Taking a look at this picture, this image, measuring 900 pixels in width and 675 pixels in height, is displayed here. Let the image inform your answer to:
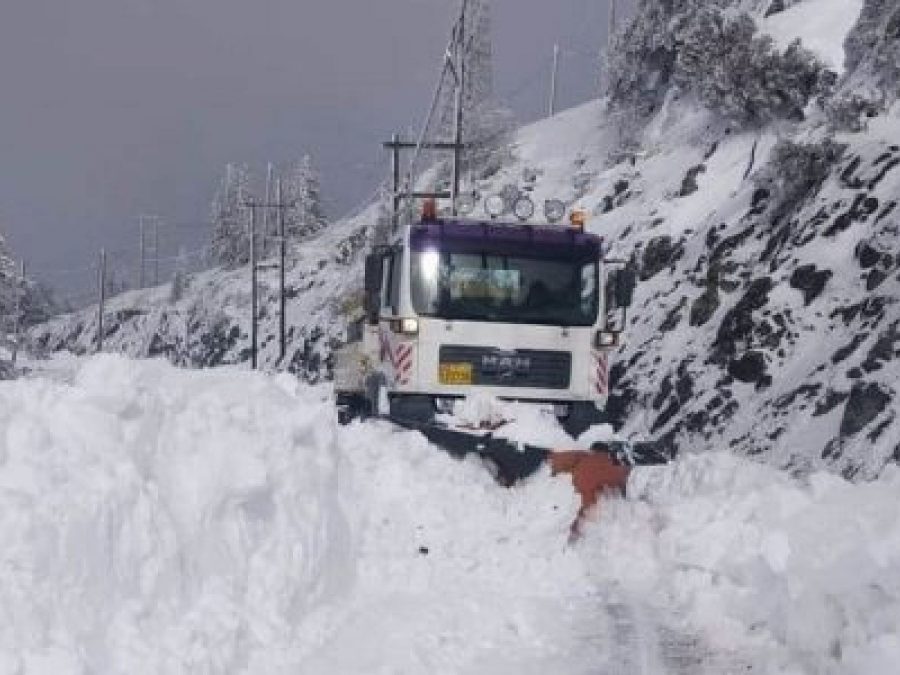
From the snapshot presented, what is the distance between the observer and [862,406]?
47.3ft

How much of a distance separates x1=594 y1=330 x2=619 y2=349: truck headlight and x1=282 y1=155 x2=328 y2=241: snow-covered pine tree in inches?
3591

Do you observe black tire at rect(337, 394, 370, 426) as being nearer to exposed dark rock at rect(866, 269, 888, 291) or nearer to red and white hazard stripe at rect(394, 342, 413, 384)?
red and white hazard stripe at rect(394, 342, 413, 384)

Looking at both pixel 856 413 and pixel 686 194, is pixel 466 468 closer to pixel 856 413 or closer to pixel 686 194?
pixel 856 413

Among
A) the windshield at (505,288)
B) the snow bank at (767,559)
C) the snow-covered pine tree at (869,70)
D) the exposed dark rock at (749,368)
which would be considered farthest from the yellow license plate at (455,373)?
the snow-covered pine tree at (869,70)

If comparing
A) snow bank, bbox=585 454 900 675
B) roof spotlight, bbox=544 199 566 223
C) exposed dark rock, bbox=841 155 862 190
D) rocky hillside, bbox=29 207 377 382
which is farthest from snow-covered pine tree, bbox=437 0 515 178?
snow bank, bbox=585 454 900 675

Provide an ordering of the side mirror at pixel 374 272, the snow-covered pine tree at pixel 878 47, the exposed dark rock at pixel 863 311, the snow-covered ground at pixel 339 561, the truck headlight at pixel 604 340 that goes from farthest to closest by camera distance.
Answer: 1. the snow-covered pine tree at pixel 878 47
2. the exposed dark rock at pixel 863 311
3. the side mirror at pixel 374 272
4. the truck headlight at pixel 604 340
5. the snow-covered ground at pixel 339 561

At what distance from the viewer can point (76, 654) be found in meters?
4.72

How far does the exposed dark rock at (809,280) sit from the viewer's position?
19078 mm

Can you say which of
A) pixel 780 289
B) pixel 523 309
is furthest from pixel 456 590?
pixel 780 289

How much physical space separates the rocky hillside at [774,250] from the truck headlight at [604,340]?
2851 mm

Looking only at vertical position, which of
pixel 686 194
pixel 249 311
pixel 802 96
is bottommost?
pixel 249 311

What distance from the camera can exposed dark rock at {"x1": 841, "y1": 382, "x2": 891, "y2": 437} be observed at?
561 inches

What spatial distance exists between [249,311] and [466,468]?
72.6 meters

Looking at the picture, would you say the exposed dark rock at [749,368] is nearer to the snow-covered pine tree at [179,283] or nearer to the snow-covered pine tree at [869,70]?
the snow-covered pine tree at [869,70]
